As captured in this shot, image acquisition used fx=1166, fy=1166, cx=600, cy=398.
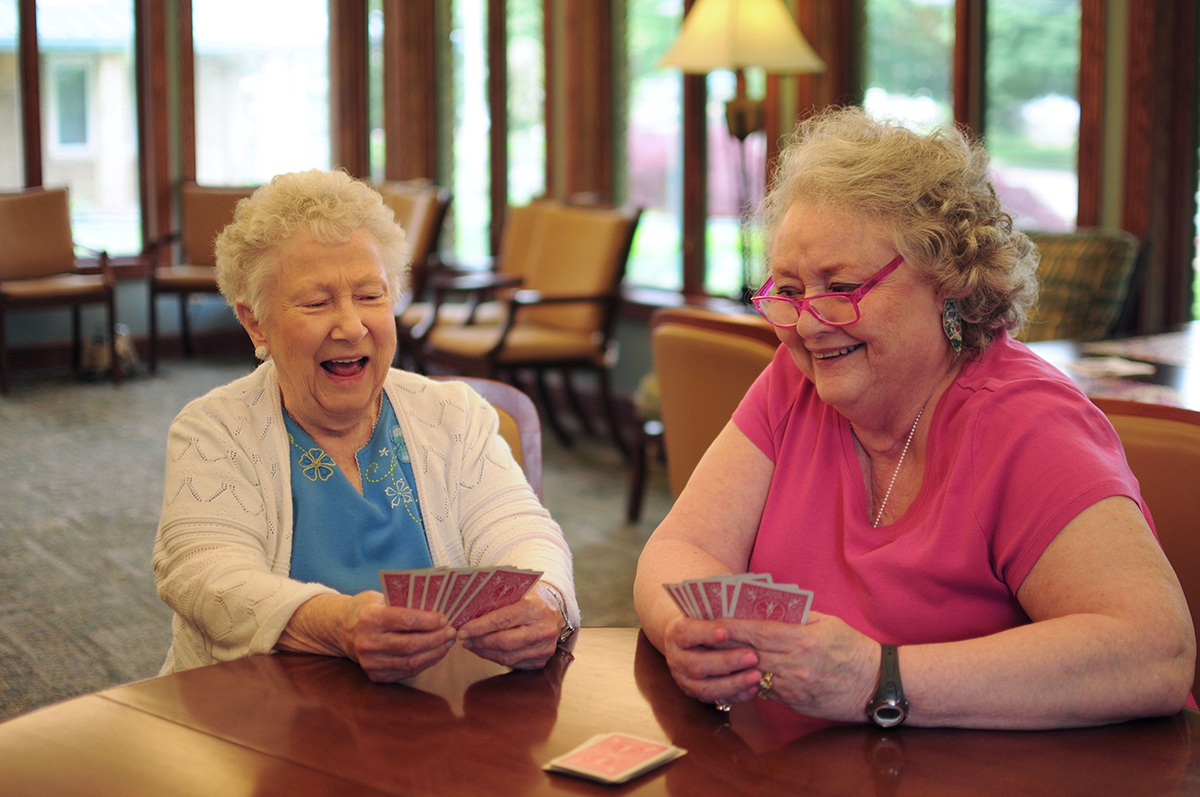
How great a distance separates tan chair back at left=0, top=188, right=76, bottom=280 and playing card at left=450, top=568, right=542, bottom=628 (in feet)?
21.1

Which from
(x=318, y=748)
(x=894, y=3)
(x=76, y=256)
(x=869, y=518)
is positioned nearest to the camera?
(x=318, y=748)

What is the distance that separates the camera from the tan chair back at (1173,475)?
5.19 feet

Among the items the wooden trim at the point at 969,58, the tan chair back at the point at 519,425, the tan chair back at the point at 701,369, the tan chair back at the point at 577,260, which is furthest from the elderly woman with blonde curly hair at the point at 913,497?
the tan chair back at the point at 577,260

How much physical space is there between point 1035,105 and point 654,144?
2.30m

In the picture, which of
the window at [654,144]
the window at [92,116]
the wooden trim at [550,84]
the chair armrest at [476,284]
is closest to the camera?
the chair armrest at [476,284]

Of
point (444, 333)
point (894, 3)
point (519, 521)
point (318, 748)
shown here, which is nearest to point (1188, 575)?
point (519, 521)

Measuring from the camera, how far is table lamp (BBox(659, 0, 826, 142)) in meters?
4.32

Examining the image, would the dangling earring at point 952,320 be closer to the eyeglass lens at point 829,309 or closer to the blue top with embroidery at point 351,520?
the eyeglass lens at point 829,309

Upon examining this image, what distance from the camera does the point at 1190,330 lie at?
143 inches

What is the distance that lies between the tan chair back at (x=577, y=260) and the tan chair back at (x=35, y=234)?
10.0 ft

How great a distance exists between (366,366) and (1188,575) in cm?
121

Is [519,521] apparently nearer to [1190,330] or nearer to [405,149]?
[1190,330]

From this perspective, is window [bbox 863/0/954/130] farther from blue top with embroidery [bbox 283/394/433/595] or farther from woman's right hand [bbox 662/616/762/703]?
woman's right hand [bbox 662/616/762/703]

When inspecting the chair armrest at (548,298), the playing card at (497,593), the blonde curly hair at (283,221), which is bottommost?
the playing card at (497,593)
